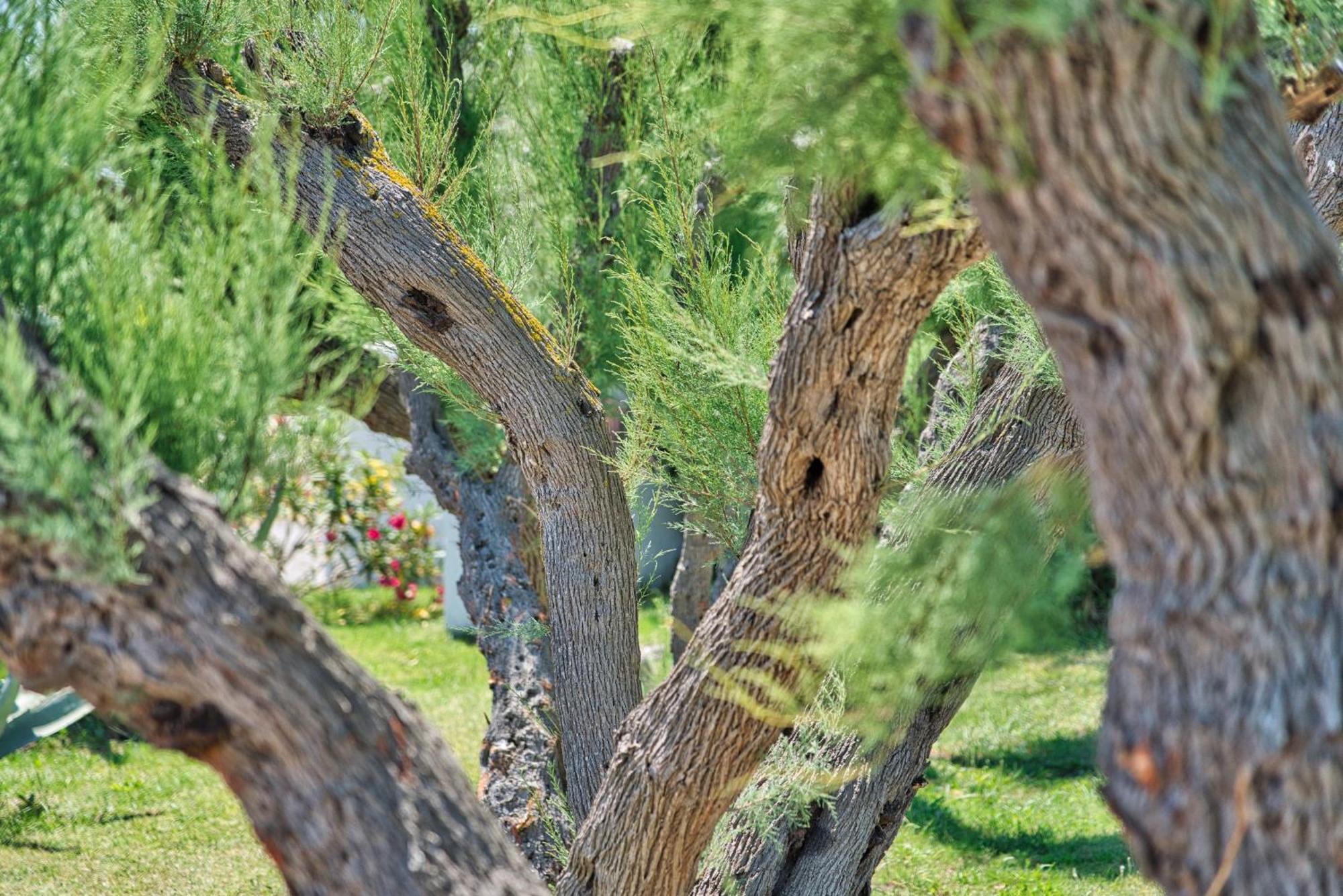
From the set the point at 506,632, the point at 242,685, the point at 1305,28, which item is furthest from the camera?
the point at 506,632

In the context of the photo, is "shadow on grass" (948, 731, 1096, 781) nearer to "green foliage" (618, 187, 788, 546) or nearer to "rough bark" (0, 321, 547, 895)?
"green foliage" (618, 187, 788, 546)

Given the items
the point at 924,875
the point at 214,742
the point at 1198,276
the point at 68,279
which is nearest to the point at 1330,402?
the point at 1198,276

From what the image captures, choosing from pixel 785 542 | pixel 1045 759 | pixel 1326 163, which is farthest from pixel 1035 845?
pixel 785 542

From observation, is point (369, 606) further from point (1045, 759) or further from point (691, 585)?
point (1045, 759)

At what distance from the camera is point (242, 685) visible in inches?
54.1

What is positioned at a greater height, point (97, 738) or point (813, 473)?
point (813, 473)

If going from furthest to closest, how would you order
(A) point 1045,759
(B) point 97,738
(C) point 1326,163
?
(A) point 1045,759, (B) point 97,738, (C) point 1326,163

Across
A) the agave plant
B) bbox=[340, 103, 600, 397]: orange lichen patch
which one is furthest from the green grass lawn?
bbox=[340, 103, 600, 397]: orange lichen patch

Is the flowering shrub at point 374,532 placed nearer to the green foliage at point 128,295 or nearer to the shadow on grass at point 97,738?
the shadow on grass at point 97,738

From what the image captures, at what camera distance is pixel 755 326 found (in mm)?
2848

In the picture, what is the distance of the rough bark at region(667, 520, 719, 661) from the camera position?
15.9 feet

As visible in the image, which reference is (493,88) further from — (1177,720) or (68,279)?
(1177,720)

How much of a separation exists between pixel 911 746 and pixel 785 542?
1011 mm

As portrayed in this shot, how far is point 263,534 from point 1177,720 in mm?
1109
